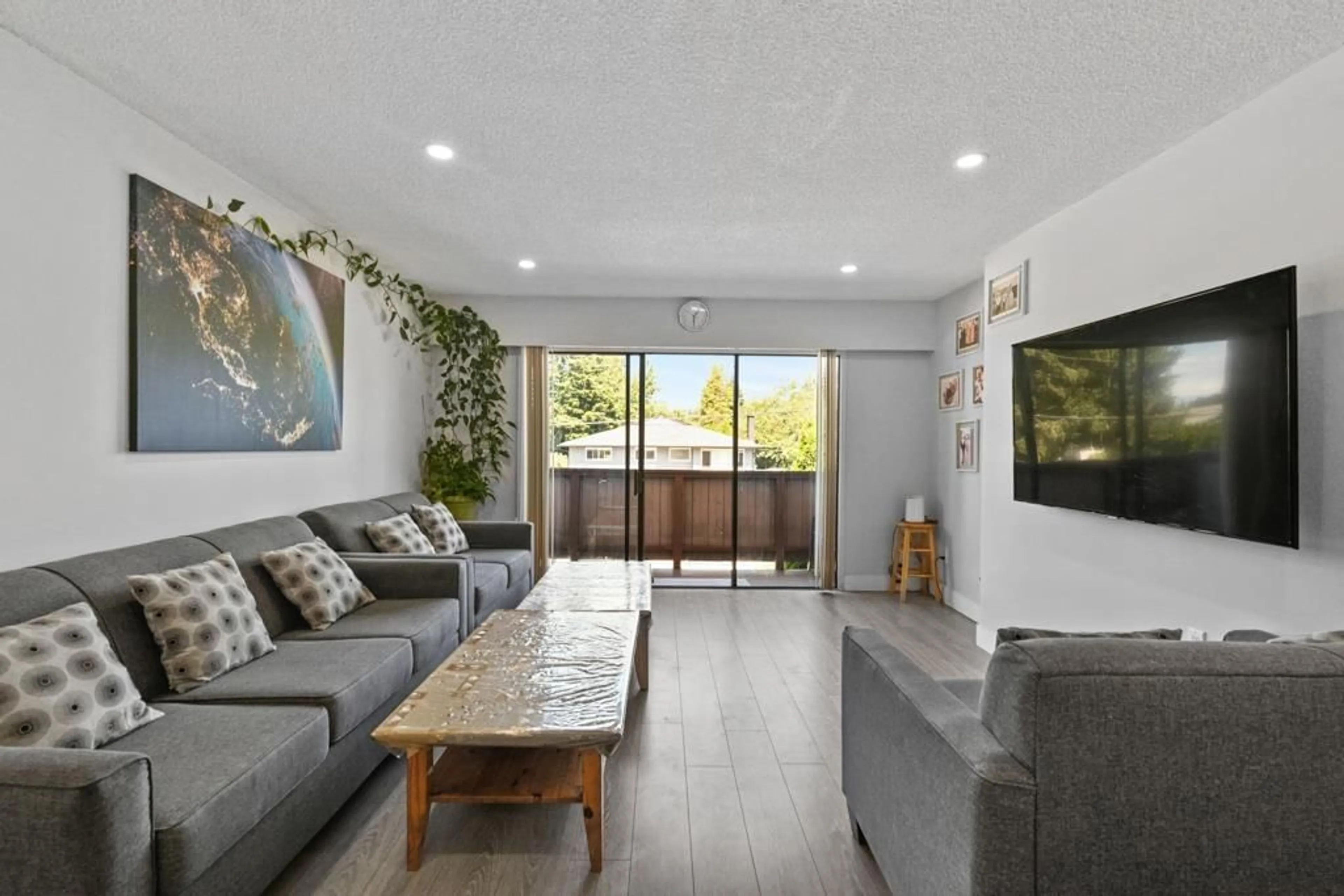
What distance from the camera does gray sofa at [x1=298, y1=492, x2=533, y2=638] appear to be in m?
3.72

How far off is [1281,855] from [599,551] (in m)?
5.24

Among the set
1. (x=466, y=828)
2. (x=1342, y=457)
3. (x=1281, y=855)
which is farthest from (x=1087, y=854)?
(x=466, y=828)

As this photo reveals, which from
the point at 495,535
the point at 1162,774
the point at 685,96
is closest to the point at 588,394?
Result: the point at 495,535

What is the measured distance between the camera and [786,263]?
4.76 m

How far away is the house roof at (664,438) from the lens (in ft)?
20.0

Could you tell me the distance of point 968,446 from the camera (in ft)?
17.1

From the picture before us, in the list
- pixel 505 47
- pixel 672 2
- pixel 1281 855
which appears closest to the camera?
pixel 1281 855

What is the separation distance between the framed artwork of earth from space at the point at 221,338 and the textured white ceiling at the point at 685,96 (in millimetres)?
377

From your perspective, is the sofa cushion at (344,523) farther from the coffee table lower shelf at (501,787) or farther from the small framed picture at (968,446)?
the small framed picture at (968,446)

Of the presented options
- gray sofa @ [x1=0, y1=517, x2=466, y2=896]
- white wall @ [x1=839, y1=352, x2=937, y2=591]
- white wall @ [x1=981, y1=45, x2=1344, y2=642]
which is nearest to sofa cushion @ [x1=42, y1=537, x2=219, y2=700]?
gray sofa @ [x1=0, y1=517, x2=466, y2=896]

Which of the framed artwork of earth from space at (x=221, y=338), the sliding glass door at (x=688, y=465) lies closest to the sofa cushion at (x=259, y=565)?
the framed artwork of earth from space at (x=221, y=338)

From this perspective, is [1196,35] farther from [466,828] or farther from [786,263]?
[466,828]

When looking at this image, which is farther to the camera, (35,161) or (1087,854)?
(35,161)

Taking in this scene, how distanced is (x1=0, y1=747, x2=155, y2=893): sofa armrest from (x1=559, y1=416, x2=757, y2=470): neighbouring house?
15.7 feet
